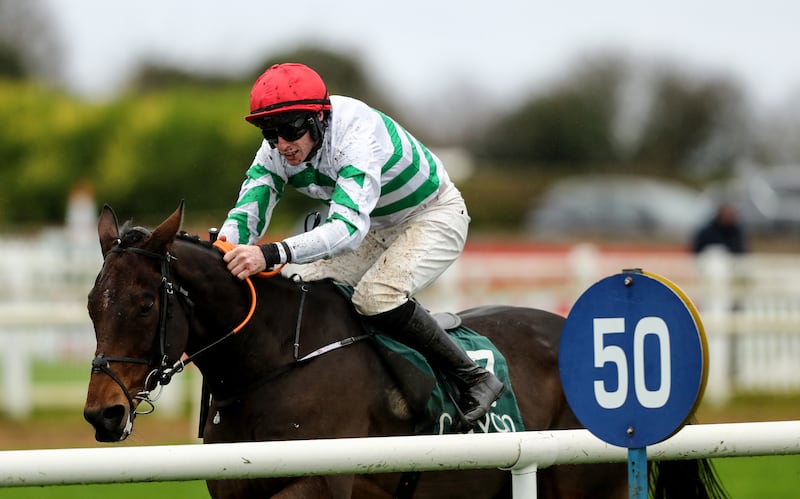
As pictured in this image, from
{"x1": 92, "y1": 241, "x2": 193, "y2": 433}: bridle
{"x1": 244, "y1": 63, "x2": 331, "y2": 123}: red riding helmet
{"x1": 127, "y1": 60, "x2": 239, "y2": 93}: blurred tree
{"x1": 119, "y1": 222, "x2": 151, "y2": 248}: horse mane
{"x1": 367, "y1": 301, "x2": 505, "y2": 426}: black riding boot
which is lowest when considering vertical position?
{"x1": 127, "y1": 60, "x2": 239, "y2": 93}: blurred tree

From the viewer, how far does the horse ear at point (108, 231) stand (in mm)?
3934

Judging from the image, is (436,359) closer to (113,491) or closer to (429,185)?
(429,185)

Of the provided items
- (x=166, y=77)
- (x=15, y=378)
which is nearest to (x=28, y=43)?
(x=166, y=77)

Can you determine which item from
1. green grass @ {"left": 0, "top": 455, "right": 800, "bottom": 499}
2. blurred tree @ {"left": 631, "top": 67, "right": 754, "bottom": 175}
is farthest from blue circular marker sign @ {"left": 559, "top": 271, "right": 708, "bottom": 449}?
blurred tree @ {"left": 631, "top": 67, "right": 754, "bottom": 175}

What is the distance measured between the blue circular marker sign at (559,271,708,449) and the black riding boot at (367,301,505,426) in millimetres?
1108

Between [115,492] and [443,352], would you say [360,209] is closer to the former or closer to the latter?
[443,352]

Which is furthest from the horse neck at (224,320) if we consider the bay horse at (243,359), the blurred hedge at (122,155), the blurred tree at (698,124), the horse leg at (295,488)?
the blurred tree at (698,124)

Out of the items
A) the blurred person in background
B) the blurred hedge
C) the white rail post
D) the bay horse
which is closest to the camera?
the bay horse

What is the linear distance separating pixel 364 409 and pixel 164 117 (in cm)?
2622

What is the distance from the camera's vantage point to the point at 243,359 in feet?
13.5

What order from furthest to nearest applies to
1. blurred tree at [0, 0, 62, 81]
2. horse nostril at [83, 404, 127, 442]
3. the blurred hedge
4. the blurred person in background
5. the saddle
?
blurred tree at [0, 0, 62, 81]
the blurred hedge
the blurred person in background
the saddle
horse nostril at [83, 404, 127, 442]

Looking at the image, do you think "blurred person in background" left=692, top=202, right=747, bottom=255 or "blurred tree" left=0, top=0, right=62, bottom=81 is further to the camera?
"blurred tree" left=0, top=0, right=62, bottom=81

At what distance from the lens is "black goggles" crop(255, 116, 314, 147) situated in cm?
416

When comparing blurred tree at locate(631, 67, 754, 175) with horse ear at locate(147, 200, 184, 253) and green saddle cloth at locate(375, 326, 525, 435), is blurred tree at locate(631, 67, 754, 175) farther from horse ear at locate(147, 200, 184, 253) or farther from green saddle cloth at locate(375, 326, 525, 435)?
horse ear at locate(147, 200, 184, 253)
